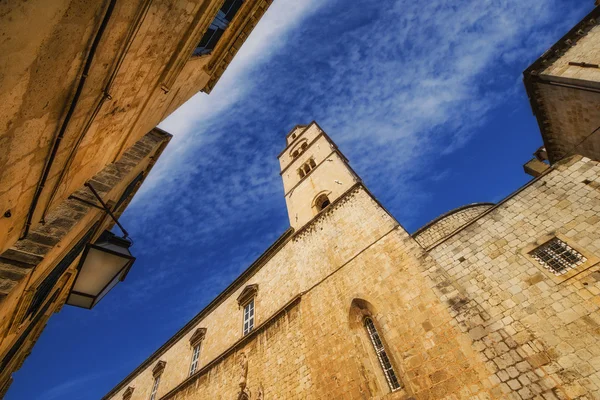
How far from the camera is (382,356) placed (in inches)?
287

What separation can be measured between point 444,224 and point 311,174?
6.99 meters

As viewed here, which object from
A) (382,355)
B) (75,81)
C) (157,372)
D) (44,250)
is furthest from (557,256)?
(157,372)

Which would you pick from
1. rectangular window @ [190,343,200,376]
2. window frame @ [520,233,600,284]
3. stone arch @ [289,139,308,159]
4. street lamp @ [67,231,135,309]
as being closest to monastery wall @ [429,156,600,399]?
window frame @ [520,233,600,284]

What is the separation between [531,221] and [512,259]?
3.82ft

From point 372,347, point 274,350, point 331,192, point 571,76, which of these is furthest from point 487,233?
point 274,350

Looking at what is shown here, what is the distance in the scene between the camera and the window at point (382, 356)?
6.82m

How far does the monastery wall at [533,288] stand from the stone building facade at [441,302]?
0.02 meters

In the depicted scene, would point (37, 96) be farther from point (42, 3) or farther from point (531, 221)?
point (531, 221)

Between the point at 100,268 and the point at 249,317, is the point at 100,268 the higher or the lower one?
the lower one

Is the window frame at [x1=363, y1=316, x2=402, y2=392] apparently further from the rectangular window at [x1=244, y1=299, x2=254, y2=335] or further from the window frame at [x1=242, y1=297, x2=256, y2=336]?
the rectangular window at [x1=244, y1=299, x2=254, y2=335]

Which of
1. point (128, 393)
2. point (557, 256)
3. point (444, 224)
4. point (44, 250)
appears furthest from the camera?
point (128, 393)

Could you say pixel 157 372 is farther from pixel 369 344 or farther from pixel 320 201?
pixel 369 344

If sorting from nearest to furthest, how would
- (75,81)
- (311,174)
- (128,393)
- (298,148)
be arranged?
(75,81), (311,174), (128,393), (298,148)

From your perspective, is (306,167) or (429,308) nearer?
(429,308)
